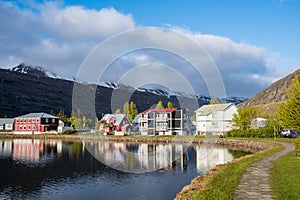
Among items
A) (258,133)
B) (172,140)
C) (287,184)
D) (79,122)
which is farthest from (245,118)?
(79,122)

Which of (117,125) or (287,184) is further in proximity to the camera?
(117,125)

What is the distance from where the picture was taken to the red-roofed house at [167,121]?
80438 mm

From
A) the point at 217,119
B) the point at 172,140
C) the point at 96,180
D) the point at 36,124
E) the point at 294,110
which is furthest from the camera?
the point at 36,124

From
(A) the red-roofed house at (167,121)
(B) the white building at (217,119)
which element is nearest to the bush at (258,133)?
(B) the white building at (217,119)

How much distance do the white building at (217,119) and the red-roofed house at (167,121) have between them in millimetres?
5056

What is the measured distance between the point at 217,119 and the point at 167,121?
13761mm

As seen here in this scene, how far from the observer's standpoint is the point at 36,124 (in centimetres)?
10188

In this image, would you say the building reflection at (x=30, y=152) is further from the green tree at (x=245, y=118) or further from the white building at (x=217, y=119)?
the green tree at (x=245, y=118)

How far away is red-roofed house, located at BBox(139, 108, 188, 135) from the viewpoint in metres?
80.4

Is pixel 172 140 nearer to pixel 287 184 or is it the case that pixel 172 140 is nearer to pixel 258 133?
pixel 258 133

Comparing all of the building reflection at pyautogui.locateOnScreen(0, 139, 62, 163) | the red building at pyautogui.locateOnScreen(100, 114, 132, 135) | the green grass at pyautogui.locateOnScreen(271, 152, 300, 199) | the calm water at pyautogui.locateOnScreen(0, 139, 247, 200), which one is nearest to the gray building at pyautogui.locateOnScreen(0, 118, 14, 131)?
the red building at pyautogui.locateOnScreen(100, 114, 132, 135)

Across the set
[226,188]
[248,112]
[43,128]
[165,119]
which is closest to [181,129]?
[165,119]

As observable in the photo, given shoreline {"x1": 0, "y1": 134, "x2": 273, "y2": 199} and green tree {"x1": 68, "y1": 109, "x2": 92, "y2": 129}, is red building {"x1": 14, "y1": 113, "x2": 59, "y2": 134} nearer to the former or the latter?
shoreline {"x1": 0, "y1": 134, "x2": 273, "y2": 199}

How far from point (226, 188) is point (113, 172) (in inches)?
681
